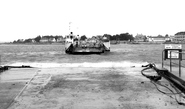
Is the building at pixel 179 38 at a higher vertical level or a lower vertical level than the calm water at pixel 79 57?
higher

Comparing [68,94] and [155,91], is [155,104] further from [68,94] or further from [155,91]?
[68,94]

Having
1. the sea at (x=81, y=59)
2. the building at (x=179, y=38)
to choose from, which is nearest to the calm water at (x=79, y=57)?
A: the sea at (x=81, y=59)

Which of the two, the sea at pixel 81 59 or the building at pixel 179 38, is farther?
the building at pixel 179 38

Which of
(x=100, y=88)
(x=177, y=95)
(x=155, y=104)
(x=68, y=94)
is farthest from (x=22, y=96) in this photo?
(x=177, y=95)

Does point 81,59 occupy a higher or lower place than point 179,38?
lower

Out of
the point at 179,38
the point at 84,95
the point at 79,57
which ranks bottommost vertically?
the point at 79,57

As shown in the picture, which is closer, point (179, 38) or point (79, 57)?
point (79, 57)

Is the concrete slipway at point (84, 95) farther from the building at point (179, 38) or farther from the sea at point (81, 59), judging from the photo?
the building at point (179, 38)

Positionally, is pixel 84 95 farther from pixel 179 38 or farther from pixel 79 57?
pixel 179 38

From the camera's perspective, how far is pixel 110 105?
186 inches

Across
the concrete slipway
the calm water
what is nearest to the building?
the calm water

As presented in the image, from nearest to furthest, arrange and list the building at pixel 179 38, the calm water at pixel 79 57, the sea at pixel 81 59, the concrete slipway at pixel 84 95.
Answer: the concrete slipway at pixel 84 95, the sea at pixel 81 59, the calm water at pixel 79 57, the building at pixel 179 38

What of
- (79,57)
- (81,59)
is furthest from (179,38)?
(81,59)

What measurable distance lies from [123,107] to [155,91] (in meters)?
1.76
